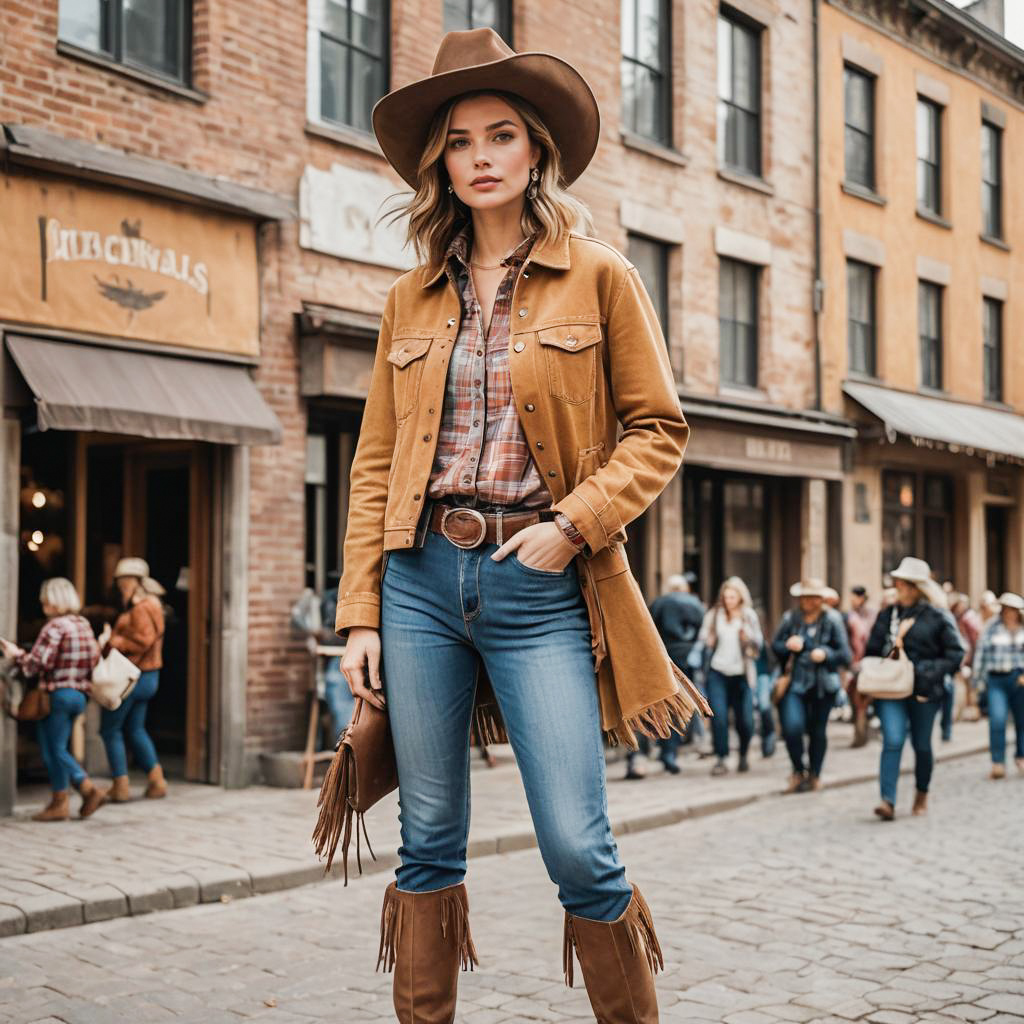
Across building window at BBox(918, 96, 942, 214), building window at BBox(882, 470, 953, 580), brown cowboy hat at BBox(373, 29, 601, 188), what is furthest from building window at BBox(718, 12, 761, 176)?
brown cowboy hat at BBox(373, 29, 601, 188)

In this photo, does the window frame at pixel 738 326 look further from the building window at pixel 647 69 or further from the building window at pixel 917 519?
the building window at pixel 917 519

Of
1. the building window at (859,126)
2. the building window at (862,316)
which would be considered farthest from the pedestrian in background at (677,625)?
the building window at (859,126)

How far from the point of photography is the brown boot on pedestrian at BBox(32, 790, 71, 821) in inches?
369

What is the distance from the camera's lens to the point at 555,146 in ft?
10.6

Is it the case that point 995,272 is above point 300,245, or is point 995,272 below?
above

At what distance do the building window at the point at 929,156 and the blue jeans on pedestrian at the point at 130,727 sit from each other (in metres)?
15.8

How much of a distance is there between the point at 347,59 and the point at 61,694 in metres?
6.50

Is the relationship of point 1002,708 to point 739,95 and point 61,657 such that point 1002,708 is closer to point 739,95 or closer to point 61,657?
point 61,657

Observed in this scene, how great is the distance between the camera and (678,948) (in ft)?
18.6

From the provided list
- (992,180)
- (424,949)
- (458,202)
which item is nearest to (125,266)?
→ (458,202)

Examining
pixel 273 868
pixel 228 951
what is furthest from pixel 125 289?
pixel 228 951

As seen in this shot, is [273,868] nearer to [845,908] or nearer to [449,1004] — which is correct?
[845,908]

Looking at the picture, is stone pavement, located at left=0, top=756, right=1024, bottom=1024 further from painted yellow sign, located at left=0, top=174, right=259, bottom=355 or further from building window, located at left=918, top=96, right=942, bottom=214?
building window, located at left=918, top=96, right=942, bottom=214

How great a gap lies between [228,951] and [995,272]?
20913 millimetres
